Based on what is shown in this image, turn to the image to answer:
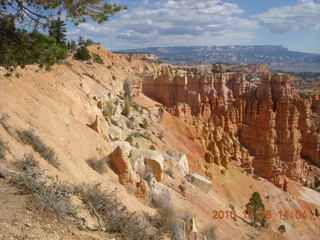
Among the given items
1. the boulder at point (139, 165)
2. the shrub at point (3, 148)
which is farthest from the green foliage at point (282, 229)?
the shrub at point (3, 148)

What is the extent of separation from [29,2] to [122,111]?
18732 millimetres

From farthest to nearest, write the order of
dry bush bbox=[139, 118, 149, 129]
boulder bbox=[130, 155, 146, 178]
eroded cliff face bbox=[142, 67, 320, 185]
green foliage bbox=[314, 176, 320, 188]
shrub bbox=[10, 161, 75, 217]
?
green foliage bbox=[314, 176, 320, 188]
eroded cliff face bbox=[142, 67, 320, 185]
dry bush bbox=[139, 118, 149, 129]
boulder bbox=[130, 155, 146, 178]
shrub bbox=[10, 161, 75, 217]

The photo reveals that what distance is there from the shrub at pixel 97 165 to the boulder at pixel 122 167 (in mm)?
709

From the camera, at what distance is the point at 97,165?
39.2ft

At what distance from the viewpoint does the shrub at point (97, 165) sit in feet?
38.7

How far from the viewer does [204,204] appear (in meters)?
17.0

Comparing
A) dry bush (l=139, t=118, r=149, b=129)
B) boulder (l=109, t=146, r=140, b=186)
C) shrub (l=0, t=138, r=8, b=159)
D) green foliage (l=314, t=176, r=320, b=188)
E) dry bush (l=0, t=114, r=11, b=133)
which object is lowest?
green foliage (l=314, t=176, r=320, b=188)

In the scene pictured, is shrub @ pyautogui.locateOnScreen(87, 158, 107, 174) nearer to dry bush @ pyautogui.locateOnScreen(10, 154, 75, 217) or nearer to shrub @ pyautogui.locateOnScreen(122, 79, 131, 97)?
dry bush @ pyautogui.locateOnScreen(10, 154, 75, 217)

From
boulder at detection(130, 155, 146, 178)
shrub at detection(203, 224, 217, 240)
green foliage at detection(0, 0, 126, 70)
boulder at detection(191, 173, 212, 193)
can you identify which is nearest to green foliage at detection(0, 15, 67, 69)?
green foliage at detection(0, 0, 126, 70)

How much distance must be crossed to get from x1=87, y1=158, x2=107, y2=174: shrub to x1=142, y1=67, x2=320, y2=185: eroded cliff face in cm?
2657

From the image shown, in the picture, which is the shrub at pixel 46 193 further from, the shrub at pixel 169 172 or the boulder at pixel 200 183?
the boulder at pixel 200 183

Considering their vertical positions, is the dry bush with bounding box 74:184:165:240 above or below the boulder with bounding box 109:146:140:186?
above

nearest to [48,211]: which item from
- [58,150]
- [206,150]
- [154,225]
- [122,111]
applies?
[154,225]

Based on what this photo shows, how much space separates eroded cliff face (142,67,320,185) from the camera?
40.4m
